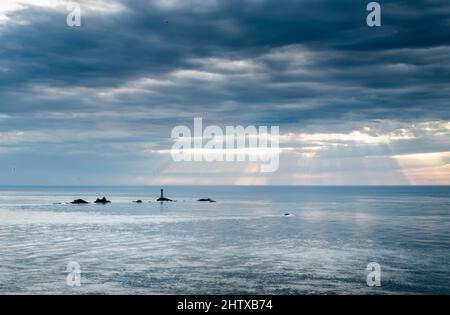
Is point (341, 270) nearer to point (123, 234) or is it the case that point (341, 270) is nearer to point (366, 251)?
point (366, 251)

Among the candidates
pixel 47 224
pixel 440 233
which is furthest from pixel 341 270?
pixel 47 224

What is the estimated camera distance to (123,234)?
71375 millimetres

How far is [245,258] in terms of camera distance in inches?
1900

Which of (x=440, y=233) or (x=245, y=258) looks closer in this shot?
(x=245, y=258)
